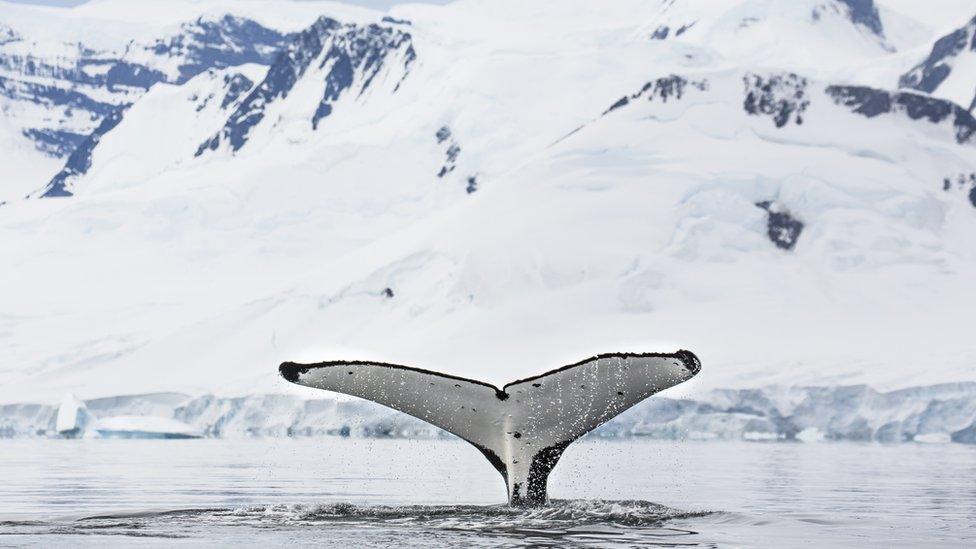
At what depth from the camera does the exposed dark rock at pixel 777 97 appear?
58.9 m

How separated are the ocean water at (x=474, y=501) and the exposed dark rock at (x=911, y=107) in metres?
32.9

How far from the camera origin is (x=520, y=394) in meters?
7.55

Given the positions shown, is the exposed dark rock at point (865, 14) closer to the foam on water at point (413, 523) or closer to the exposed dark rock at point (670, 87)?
the exposed dark rock at point (670, 87)

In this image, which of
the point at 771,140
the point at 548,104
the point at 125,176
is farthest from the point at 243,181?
the point at 125,176

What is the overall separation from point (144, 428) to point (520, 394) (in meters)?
35.5

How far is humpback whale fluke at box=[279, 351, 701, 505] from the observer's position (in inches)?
285

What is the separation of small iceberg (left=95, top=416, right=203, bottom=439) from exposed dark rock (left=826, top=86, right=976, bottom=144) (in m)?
30.6

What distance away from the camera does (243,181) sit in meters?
78.6

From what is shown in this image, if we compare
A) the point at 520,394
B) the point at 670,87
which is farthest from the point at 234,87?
the point at 520,394

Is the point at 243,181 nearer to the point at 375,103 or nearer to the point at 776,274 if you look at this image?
the point at 375,103

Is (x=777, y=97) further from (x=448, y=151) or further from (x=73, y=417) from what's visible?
(x=73, y=417)

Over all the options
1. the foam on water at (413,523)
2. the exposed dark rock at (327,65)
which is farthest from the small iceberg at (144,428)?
the exposed dark rock at (327,65)

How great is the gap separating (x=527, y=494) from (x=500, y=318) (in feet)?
134

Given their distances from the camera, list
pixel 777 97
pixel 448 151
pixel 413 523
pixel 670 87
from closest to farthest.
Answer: pixel 413 523
pixel 777 97
pixel 670 87
pixel 448 151
